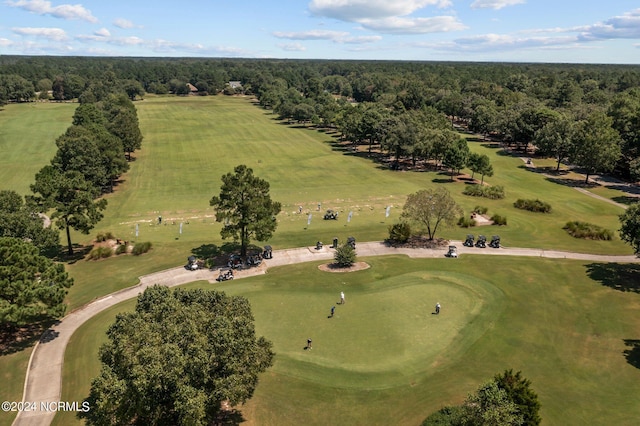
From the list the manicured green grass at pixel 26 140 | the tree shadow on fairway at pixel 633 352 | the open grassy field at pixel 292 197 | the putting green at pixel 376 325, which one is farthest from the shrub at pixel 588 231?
the manicured green grass at pixel 26 140

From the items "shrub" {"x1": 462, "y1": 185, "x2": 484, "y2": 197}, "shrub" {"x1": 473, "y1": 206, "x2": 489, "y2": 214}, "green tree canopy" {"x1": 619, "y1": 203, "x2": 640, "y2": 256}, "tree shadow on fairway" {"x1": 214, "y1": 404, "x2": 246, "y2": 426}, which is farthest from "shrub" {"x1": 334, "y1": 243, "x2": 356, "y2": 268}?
"shrub" {"x1": 462, "y1": 185, "x2": 484, "y2": 197}

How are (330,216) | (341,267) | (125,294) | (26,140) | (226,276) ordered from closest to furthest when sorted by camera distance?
1. (125,294)
2. (226,276)
3. (341,267)
4. (330,216)
5. (26,140)

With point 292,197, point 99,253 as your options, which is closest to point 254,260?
point 99,253

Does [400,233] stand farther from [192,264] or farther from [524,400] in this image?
[524,400]

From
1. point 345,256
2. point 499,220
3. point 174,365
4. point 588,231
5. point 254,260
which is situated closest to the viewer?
point 174,365

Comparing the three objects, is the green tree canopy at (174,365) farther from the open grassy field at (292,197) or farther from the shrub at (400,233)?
the shrub at (400,233)

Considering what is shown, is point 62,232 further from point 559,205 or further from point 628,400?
point 559,205
